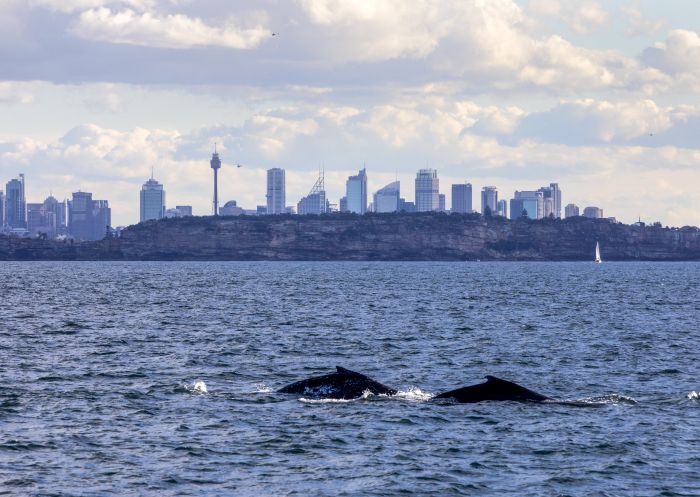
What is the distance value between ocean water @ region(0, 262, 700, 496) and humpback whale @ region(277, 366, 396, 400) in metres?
0.88

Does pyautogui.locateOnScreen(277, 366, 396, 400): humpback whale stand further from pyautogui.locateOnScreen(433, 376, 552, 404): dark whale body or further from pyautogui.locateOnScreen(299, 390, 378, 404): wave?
pyautogui.locateOnScreen(433, 376, 552, 404): dark whale body

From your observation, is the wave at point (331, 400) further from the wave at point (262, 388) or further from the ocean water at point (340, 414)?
the wave at point (262, 388)

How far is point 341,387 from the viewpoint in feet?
130

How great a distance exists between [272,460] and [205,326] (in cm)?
4775

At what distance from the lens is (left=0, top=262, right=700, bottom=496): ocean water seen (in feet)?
94.3

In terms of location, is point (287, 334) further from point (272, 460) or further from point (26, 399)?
point (272, 460)

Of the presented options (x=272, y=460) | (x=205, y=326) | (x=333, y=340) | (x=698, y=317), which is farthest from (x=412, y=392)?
(x=698, y=317)

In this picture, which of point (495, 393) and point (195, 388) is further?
point (195, 388)

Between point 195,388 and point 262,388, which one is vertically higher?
point 195,388

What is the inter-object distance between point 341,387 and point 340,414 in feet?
10.1

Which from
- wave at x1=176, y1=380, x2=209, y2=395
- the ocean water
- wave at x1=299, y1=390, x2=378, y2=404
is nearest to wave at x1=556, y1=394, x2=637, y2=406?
the ocean water

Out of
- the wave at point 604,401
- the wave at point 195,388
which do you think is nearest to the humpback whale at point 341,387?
the wave at point 195,388

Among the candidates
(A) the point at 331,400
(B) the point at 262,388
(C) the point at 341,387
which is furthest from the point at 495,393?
(B) the point at 262,388

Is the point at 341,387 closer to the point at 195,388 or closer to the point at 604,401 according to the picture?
the point at 195,388
